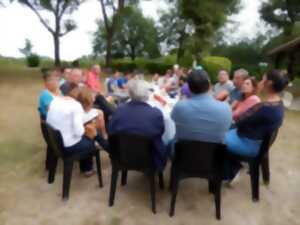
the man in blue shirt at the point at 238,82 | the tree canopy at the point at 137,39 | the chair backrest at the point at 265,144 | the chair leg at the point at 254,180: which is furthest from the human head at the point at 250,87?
the tree canopy at the point at 137,39

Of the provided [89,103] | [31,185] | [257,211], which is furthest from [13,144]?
[257,211]

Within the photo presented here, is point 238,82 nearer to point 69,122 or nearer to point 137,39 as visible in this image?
point 69,122

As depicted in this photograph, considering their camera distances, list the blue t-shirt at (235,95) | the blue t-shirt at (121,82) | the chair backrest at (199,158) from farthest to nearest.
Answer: the blue t-shirt at (121,82) < the blue t-shirt at (235,95) < the chair backrest at (199,158)

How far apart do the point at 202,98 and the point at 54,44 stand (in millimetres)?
16818

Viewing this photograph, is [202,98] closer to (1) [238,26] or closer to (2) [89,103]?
(2) [89,103]

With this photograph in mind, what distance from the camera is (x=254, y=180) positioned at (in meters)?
3.17

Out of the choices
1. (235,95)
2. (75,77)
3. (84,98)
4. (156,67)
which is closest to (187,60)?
(156,67)

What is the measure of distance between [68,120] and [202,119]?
1.27 metres

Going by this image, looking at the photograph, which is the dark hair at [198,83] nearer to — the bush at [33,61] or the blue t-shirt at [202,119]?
the blue t-shirt at [202,119]

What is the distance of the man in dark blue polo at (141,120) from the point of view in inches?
111

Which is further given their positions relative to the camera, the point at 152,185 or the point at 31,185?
the point at 31,185

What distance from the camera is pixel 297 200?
3.36 metres

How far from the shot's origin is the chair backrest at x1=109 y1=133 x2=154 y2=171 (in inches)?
110

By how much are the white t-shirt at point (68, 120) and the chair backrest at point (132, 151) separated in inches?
17.3
